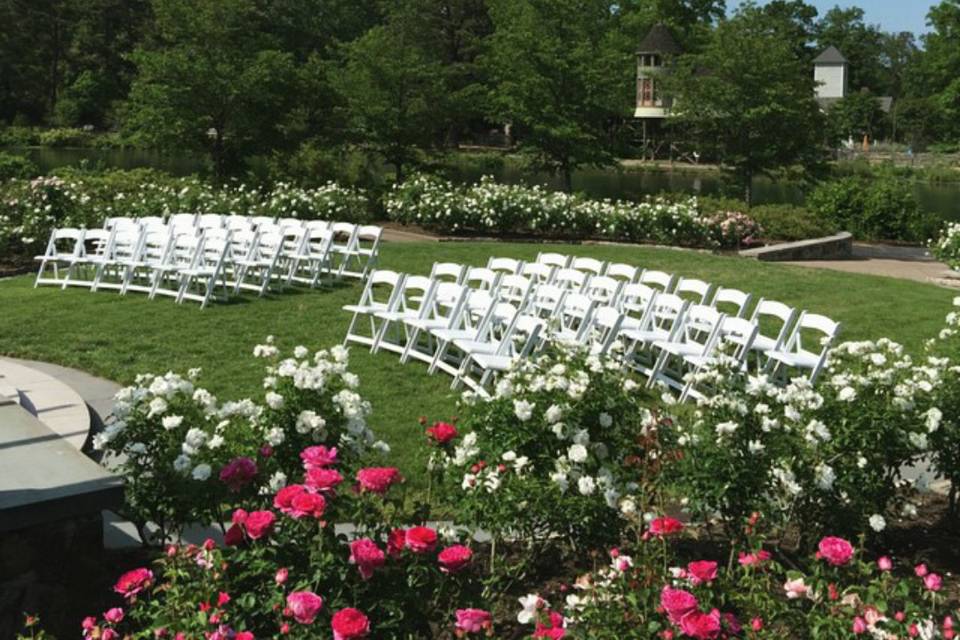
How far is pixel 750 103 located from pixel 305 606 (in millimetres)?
Answer: 26289

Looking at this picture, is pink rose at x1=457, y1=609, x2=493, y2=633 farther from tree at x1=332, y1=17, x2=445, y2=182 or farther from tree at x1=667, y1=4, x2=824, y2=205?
tree at x1=667, y1=4, x2=824, y2=205

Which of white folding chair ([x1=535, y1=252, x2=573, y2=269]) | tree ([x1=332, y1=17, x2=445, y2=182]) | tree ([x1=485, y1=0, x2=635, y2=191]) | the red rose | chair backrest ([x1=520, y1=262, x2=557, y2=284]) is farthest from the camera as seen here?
tree ([x1=485, y1=0, x2=635, y2=191])

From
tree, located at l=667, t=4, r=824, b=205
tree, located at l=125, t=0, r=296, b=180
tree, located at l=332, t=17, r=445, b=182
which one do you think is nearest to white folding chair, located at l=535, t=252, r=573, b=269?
tree, located at l=332, t=17, r=445, b=182

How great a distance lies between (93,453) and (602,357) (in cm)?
319

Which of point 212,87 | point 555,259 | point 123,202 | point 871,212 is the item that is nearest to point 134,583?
point 555,259

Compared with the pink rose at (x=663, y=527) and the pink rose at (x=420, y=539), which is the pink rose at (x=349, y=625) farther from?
the pink rose at (x=663, y=527)

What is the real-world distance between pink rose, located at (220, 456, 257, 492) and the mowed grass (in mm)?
1269

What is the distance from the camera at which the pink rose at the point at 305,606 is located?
3209mm

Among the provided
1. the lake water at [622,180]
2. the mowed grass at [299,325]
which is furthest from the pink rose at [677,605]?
the lake water at [622,180]

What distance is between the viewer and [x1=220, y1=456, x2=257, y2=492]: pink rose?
4.23 meters

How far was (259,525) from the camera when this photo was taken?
3580 mm

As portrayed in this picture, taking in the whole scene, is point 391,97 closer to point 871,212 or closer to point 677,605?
point 871,212

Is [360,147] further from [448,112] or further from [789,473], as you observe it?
[789,473]

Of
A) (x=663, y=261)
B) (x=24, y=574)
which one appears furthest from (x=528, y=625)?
(x=663, y=261)
